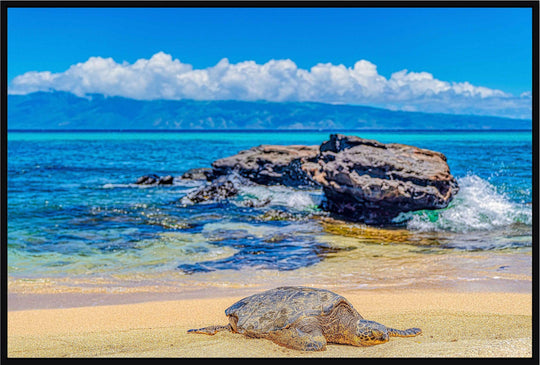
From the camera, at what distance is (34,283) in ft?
29.2

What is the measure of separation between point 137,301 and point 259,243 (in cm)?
484

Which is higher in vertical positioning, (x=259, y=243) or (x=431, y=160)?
(x=431, y=160)

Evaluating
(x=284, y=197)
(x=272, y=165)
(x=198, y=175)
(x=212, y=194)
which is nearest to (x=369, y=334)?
(x=284, y=197)

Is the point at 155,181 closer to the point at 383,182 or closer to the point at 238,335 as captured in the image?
the point at 383,182

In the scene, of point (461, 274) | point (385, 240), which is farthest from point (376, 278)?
point (385, 240)

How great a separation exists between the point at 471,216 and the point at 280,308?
12934 mm

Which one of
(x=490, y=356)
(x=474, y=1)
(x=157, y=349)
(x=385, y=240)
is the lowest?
A: (x=385, y=240)

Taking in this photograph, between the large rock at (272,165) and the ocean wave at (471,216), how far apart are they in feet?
28.4

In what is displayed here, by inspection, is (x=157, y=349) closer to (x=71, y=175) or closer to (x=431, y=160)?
(x=431, y=160)

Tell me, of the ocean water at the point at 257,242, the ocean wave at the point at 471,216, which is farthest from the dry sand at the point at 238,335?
the ocean wave at the point at 471,216

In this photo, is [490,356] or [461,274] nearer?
[490,356]

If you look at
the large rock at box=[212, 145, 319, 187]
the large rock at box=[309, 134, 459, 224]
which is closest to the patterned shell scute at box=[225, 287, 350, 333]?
the large rock at box=[309, 134, 459, 224]
